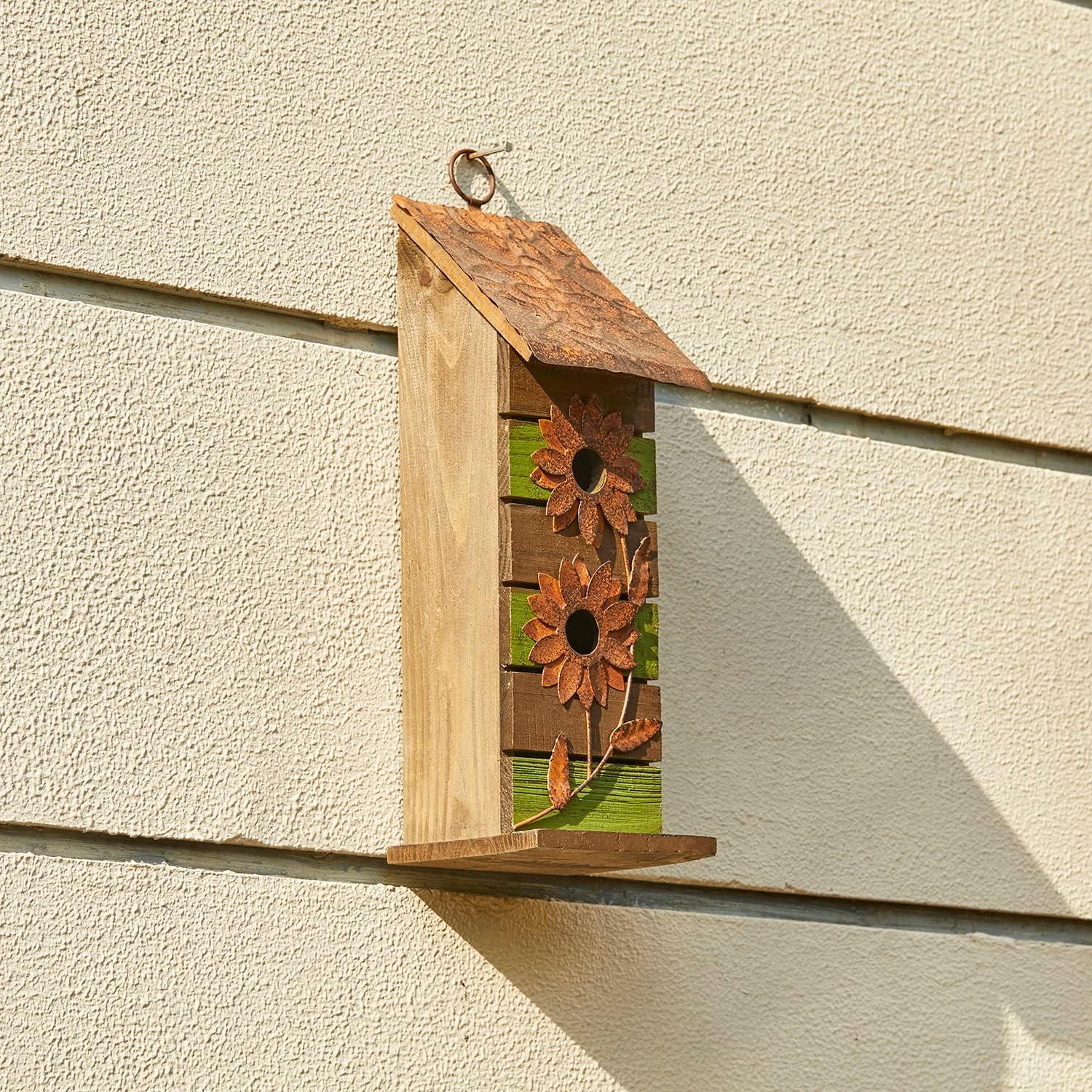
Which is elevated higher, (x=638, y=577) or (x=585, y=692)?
(x=638, y=577)

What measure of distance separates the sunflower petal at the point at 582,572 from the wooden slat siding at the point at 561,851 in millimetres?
222

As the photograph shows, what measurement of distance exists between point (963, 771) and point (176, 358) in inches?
40.3

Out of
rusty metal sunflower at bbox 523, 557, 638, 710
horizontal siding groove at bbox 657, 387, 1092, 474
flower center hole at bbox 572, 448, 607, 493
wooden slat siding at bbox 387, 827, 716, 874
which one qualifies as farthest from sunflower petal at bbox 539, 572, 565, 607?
horizontal siding groove at bbox 657, 387, 1092, 474

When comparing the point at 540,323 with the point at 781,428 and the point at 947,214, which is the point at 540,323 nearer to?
the point at 781,428

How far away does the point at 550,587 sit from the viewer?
1598mm

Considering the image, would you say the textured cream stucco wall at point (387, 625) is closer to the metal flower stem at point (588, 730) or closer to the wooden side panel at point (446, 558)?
the wooden side panel at point (446, 558)

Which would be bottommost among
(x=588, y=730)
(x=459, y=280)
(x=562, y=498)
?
(x=588, y=730)

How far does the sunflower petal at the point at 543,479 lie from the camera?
5.29 ft

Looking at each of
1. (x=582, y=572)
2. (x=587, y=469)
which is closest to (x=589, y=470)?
(x=587, y=469)

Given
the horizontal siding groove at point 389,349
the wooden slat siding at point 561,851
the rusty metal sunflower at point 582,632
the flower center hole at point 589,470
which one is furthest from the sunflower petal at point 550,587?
the horizontal siding groove at point 389,349

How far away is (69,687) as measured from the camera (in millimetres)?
1642

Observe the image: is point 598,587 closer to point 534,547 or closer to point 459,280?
point 534,547

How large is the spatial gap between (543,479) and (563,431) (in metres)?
0.05

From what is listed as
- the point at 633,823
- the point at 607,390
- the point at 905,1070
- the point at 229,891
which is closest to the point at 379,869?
the point at 229,891
